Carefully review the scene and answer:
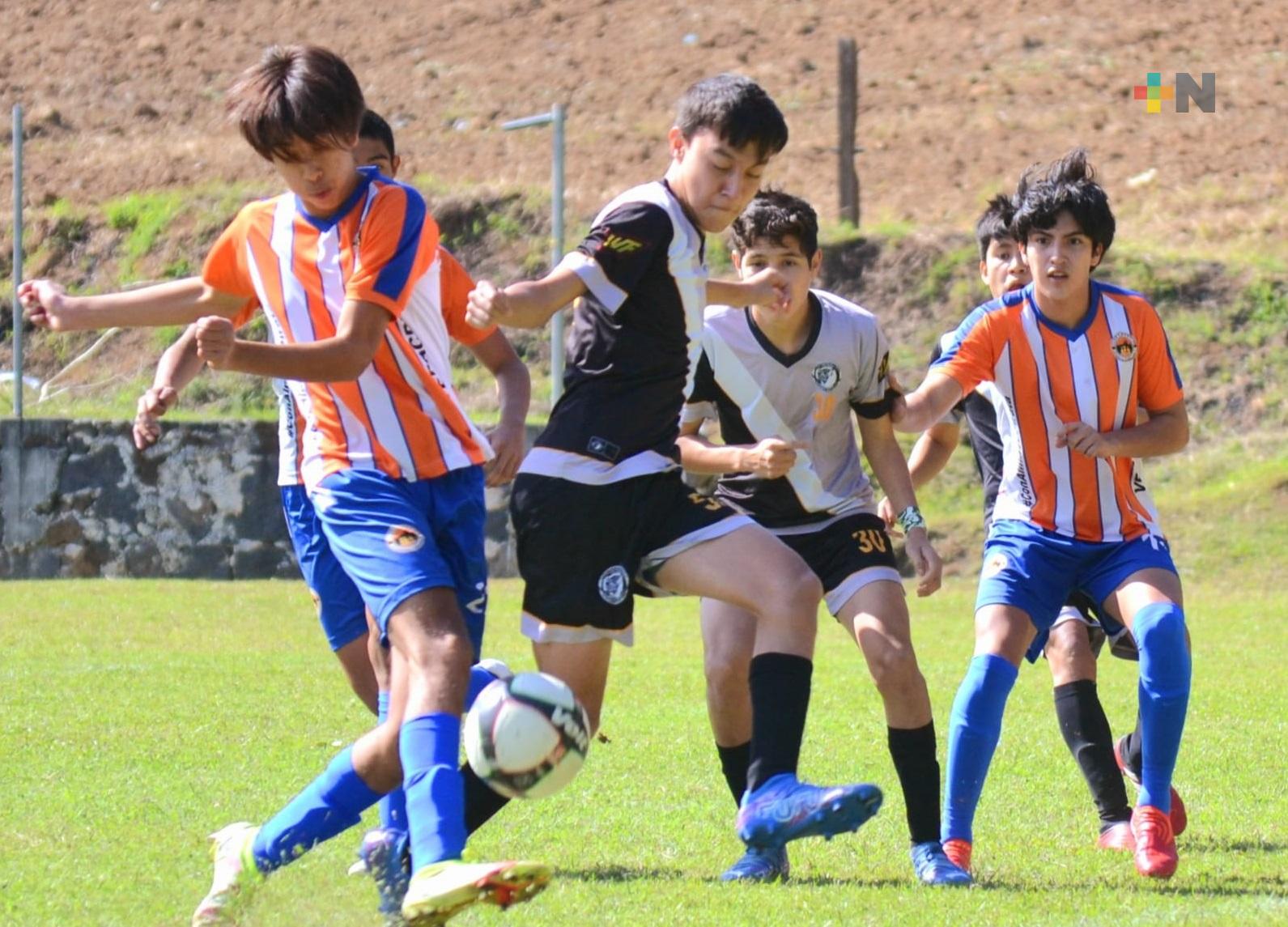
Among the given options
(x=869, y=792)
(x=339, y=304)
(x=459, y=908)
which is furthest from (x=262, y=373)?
(x=869, y=792)

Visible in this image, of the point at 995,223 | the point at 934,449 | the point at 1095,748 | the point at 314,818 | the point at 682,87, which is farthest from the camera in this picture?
the point at 682,87

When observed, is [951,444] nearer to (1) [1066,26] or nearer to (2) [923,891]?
(2) [923,891]

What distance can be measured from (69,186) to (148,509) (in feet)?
34.2

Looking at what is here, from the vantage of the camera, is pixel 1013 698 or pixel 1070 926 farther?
pixel 1013 698

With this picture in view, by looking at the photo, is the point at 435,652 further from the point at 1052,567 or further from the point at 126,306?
the point at 1052,567

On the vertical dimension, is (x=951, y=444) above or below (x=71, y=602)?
above

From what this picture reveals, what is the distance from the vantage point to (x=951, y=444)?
5.58 m

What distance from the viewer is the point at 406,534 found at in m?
3.98

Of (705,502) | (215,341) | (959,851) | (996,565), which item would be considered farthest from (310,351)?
(959,851)

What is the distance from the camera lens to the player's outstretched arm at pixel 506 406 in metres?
4.45

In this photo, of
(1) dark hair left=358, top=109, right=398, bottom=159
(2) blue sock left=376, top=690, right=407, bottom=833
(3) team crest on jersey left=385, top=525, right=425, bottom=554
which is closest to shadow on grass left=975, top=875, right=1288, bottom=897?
(2) blue sock left=376, top=690, right=407, bottom=833

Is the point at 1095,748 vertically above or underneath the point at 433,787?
underneath

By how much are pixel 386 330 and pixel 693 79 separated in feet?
92.1

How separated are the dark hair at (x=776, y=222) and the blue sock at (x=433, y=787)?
5.80 ft
